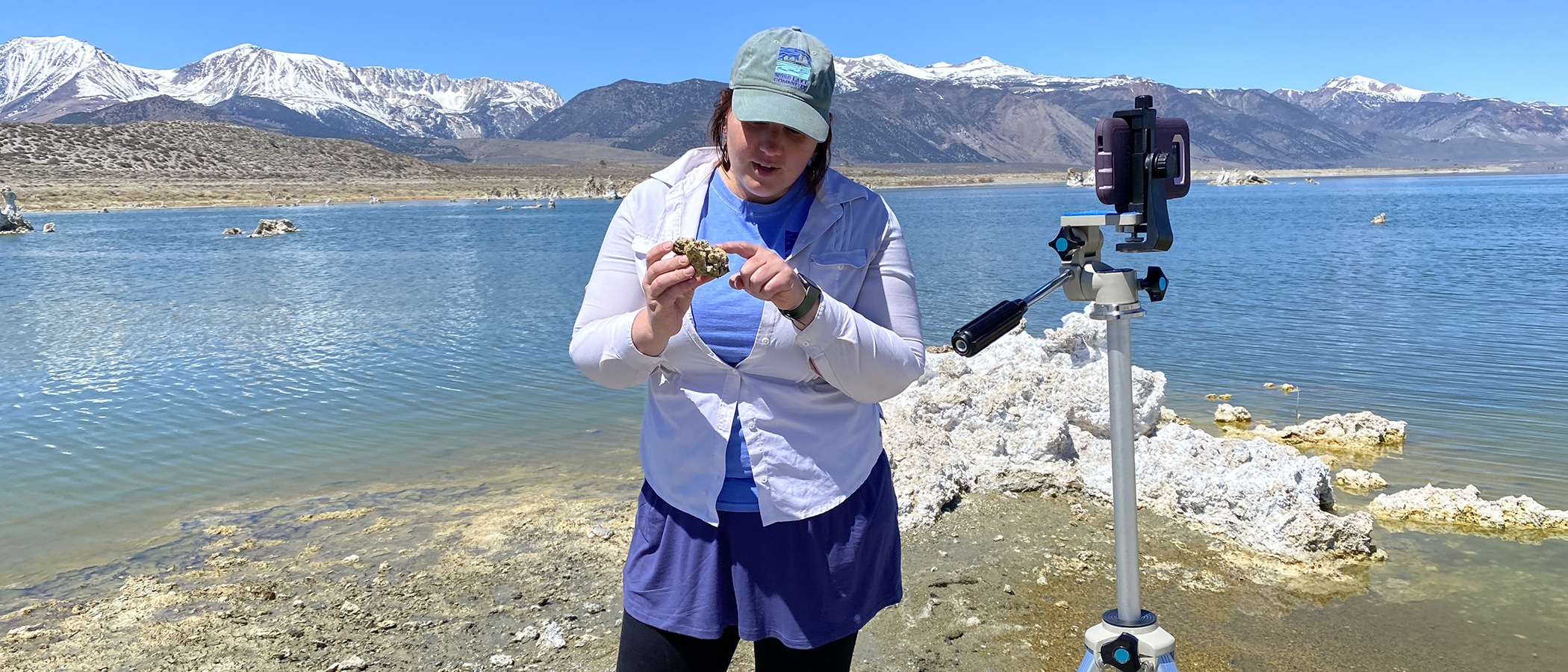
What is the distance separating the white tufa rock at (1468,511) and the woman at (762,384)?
168 inches

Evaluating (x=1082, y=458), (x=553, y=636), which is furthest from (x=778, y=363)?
(x=1082, y=458)

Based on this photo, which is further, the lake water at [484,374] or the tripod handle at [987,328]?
the lake water at [484,374]

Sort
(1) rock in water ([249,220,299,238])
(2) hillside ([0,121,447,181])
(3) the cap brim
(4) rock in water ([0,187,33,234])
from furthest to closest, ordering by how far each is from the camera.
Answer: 1. (2) hillside ([0,121,447,181])
2. (1) rock in water ([249,220,299,238])
3. (4) rock in water ([0,187,33,234])
4. (3) the cap brim

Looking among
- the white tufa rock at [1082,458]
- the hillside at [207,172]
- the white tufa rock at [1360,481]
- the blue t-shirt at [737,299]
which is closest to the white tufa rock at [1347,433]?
the white tufa rock at [1360,481]

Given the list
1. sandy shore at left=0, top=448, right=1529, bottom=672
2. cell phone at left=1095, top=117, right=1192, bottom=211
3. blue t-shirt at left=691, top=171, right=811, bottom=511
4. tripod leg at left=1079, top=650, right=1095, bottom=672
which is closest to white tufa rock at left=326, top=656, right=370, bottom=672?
sandy shore at left=0, top=448, right=1529, bottom=672

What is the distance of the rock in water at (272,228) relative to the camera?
38.6 metres

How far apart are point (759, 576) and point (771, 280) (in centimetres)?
59

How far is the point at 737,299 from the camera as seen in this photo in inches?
68.7

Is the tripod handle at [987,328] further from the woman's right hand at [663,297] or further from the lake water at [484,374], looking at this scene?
the lake water at [484,374]

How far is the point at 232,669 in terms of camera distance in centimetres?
344

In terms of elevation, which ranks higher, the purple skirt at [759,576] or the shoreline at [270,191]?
the shoreline at [270,191]

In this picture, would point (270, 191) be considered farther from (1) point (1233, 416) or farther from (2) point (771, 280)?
(2) point (771, 280)

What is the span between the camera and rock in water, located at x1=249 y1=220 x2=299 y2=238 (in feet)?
127

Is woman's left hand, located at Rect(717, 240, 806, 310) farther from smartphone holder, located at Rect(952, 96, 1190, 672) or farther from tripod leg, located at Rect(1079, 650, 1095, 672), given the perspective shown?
tripod leg, located at Rect(1079, 650, 1095, 672)
